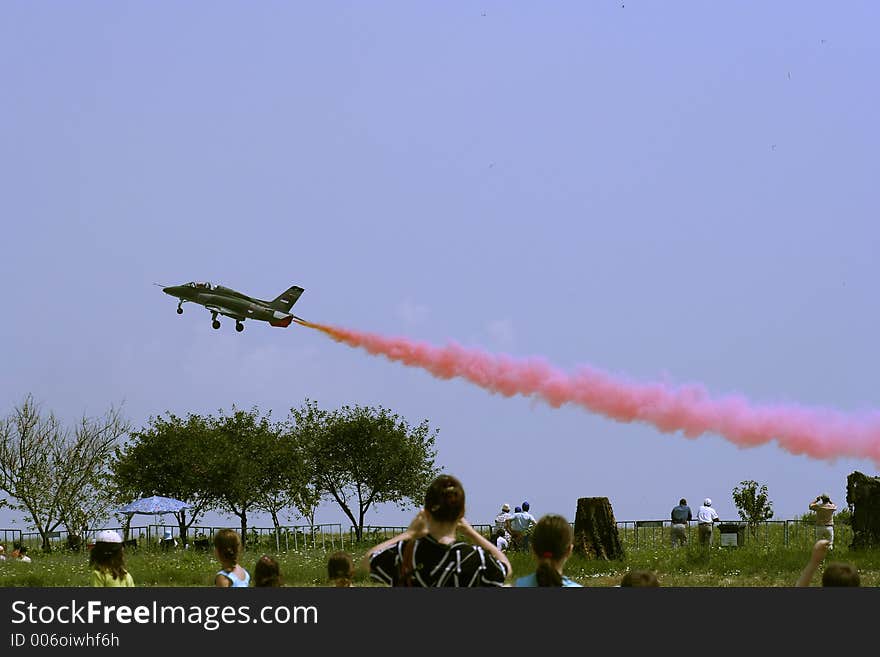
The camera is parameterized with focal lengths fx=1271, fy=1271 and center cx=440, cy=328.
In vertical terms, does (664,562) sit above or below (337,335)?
below

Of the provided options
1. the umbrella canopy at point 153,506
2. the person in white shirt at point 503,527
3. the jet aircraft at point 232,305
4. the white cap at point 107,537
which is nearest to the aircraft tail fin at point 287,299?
the jet aircraft at point 232,305

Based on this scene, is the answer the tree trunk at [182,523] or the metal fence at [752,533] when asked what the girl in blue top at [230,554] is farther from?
the tree trunk at [182,523]

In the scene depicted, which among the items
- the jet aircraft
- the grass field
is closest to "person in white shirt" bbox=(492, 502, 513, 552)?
the grass field

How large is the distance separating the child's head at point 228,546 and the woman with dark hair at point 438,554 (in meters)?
2.12

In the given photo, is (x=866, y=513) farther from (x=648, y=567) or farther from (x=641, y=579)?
(x=641, y=579)

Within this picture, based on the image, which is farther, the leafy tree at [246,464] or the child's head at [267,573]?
the leafy tree at [246,464]

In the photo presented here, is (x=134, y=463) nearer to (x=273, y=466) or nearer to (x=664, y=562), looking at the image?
(x=273, y=466)

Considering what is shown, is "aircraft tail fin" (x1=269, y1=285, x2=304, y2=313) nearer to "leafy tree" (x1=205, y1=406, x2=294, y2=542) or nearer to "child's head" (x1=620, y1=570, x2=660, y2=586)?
"leafy tree" (x1=205, y1=406, x2=294, y2=542)

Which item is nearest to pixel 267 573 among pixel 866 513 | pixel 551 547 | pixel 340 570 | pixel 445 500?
pixel 340 570

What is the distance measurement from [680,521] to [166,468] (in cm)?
4181

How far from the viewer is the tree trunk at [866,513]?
31.8m

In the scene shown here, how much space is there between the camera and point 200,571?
101 feet

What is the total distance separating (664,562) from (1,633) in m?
23.5

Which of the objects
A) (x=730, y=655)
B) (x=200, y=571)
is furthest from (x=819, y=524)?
(x=730, y=655)
